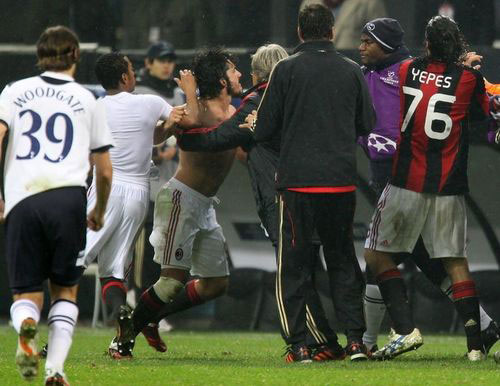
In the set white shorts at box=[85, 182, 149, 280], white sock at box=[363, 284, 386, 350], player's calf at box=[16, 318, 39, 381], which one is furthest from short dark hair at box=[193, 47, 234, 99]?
player's calf at box=[16, 318, 39, 381]

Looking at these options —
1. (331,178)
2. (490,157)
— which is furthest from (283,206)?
(490,157)

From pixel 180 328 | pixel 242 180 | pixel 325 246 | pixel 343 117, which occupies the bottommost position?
pixel 180 328

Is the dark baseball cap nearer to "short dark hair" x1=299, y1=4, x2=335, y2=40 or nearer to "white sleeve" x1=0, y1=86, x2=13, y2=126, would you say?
"short dark hair" x1=299, y1=4, x2=335, y2=40

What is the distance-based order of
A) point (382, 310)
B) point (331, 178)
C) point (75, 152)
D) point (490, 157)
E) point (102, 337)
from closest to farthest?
point (75, 152), point (331, 178), point (382, 310), point (102, 337), point (490, 157)

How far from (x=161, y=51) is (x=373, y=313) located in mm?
4312

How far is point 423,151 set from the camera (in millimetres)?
9336

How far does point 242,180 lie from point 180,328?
154 centimetres

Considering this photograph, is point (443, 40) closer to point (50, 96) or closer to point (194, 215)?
point (194, 215)

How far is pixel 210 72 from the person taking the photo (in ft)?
31.8

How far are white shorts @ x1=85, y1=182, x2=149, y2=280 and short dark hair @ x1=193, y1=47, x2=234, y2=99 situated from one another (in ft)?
2.65

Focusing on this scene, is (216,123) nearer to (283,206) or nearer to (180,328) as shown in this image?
(283,206)

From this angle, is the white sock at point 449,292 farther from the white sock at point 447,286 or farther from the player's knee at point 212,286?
the player's knee at point 212,286

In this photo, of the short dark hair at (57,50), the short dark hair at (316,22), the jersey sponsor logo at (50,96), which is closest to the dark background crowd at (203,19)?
the short dark hair at (316,22)

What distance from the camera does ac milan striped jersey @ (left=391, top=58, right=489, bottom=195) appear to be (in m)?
9.27
